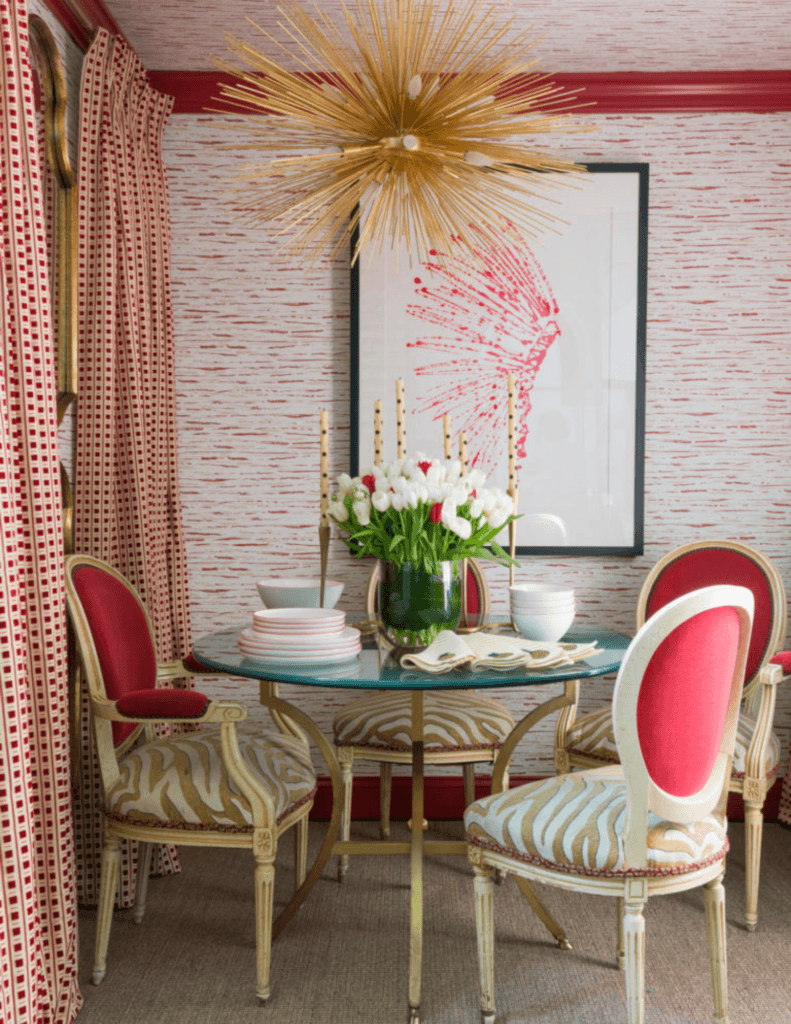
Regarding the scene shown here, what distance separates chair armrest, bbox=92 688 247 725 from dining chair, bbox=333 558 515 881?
68cm

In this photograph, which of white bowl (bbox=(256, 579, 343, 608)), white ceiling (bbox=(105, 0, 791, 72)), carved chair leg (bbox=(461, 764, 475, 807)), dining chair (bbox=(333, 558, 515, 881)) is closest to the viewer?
white bowl (bbox=(256, 579, 343, 608))

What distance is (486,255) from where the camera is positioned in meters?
3.54

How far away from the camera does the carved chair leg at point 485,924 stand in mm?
2033

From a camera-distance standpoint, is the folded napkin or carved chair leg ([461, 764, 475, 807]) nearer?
the folded napkin

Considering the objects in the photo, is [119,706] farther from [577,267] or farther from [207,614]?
[577,267]

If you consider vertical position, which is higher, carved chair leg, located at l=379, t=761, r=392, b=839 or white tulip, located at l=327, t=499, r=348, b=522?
white tulip, located at l=327, t=499, r=348, b=522

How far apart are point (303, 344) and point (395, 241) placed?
516 millimetres

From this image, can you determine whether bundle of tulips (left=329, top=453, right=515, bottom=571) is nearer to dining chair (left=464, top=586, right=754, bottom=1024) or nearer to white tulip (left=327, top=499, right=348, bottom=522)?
white tulip (left=327, top=499, right=348, bottom=522)

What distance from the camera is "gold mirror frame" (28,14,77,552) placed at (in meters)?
2.62

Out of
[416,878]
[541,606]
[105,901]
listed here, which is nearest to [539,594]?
[541,606]

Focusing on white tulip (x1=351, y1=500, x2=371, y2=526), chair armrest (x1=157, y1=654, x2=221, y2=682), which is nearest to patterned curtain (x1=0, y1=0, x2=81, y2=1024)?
chair armrest (x1=157, y1=654, x2=221, y2=682)

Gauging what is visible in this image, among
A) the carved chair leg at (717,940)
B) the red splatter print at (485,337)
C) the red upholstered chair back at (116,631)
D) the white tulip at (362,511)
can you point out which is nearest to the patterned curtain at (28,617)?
the red upholstered chair back at (116,631)

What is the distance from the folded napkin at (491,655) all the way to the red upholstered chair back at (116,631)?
0.82 metres

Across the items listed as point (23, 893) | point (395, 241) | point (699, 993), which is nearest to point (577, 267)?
point (395, 241)
